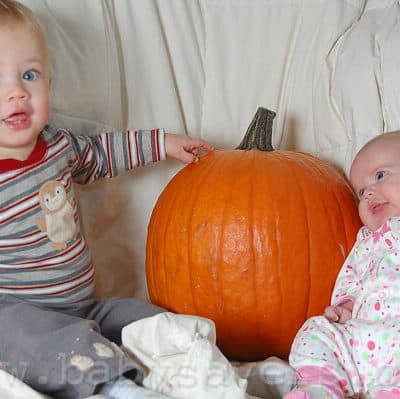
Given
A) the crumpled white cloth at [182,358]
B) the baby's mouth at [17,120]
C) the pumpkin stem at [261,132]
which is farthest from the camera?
the pumpkin stem at [261,132]

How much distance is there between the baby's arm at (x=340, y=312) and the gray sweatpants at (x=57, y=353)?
36 cm

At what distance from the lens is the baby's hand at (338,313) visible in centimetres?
128

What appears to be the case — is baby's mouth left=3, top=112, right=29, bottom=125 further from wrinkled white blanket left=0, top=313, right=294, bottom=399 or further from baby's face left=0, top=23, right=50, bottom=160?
wrinkled white blanket left=0, top=313, right=294, bottom=399

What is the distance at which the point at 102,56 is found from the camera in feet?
5.12

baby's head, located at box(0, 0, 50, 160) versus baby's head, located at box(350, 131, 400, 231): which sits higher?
baby's head, located at box(0, 0, 50, 160)

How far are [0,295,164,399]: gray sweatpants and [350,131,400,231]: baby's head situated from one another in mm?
520

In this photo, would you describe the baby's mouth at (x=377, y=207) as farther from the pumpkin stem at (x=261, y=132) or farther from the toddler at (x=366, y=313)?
the pumpkin stem at (x=261, y=132)

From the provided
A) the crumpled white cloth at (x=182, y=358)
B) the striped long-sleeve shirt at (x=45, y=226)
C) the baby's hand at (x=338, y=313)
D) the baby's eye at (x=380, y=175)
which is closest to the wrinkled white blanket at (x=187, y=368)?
the crumpled white cloth at (x=182, y=358)

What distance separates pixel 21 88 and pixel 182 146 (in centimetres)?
37

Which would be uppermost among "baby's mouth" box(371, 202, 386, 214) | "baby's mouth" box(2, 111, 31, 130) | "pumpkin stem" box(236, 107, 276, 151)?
"baby's mouth" box(2, 111, 31, 130)

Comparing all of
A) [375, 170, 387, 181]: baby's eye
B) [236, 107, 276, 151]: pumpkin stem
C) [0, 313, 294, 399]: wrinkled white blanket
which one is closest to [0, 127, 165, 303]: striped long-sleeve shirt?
[0, 313, 294, 399]: wrinkled white blanket

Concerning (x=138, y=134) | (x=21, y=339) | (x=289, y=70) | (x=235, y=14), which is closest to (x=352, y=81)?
(x=289, y=70)

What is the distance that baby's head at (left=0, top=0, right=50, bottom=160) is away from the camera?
125cm

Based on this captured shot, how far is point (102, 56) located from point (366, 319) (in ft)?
2.53
